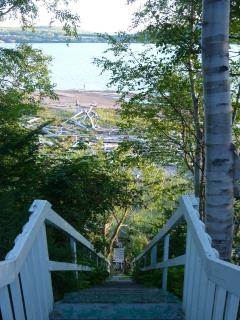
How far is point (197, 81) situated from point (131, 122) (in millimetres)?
3005

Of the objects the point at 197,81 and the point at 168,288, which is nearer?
the point at 168,288

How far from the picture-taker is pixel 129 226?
3356 centimetres

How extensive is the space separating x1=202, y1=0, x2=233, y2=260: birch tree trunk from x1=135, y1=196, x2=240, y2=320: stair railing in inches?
15.8

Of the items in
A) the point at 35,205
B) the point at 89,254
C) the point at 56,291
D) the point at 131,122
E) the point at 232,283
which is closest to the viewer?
the point at 232,283

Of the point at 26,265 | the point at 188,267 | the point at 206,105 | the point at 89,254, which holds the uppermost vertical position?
the point at 206,105

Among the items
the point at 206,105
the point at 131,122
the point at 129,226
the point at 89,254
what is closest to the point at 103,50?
the point at 131,122

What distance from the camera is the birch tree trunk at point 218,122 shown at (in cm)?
420

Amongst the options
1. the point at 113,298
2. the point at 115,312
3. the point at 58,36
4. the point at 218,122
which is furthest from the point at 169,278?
the point at 58,36

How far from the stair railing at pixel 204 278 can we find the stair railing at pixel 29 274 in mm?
1007

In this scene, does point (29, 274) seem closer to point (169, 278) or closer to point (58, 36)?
point (169, 278)

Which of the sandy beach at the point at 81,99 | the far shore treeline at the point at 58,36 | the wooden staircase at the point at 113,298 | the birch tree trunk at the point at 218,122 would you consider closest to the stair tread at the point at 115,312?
the wooden staircase at the point at 113,298

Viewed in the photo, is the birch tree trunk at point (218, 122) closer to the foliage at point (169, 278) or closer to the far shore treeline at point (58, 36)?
the foliage at point (169, 278)

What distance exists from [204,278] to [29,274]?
108 centimetres

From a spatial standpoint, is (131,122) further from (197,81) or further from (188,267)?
(188,267)
